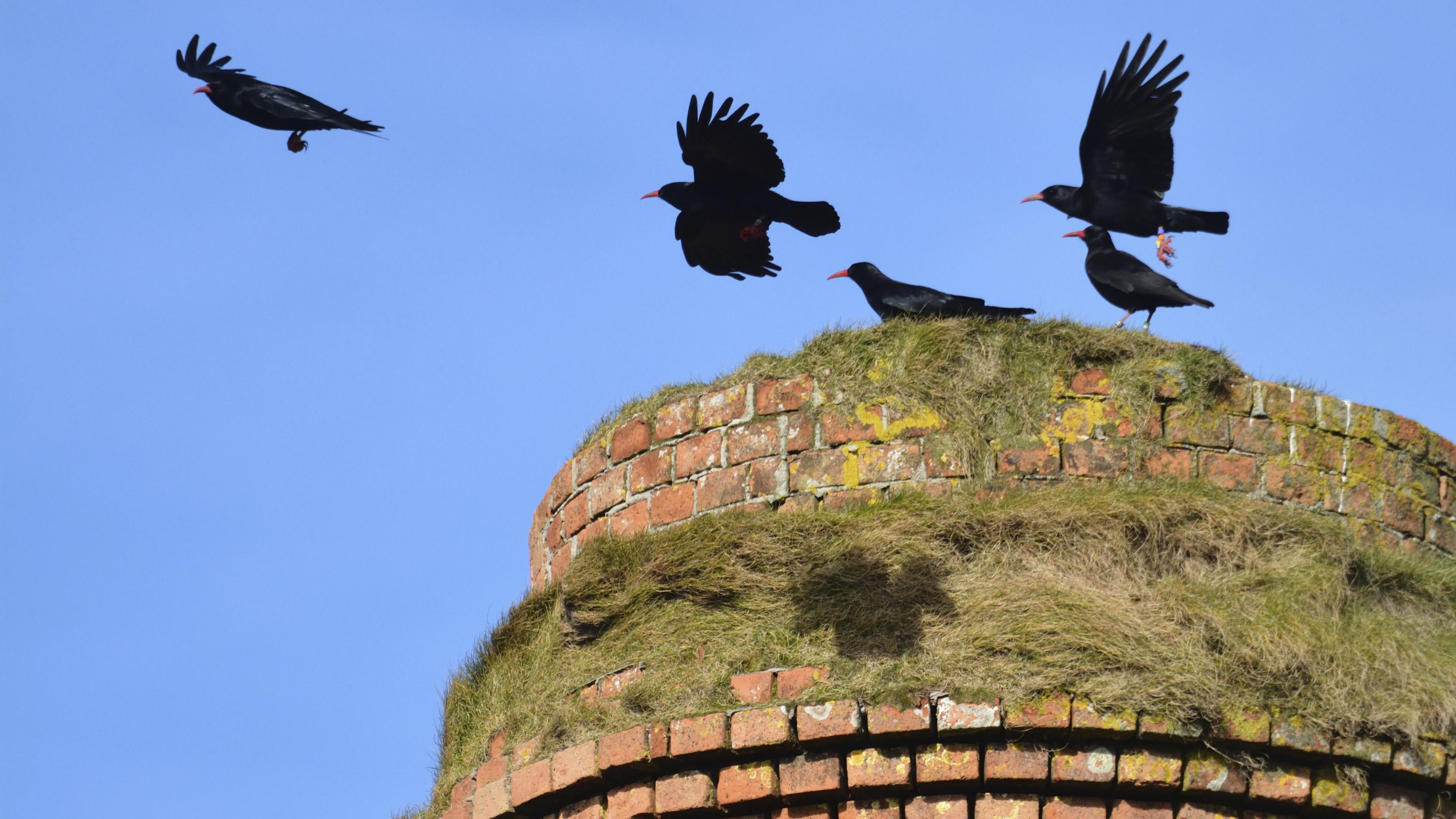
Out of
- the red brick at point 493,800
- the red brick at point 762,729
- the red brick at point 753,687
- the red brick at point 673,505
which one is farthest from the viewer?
the red brick at point 673,505

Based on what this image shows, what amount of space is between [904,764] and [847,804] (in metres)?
0.21

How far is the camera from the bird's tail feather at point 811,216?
24.8ft

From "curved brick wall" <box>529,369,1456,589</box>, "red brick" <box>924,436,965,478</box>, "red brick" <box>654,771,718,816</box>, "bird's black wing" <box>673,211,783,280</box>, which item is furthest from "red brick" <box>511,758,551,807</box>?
"bird's black wing" <box>673,211,783,280</box>

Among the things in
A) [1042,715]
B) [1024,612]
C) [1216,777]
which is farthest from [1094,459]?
[1216,777]

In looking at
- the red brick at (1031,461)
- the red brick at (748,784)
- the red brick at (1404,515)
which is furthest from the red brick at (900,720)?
the red brick at (1404,515)

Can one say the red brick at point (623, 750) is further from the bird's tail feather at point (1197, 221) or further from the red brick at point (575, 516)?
the bird's tail feather at point (1197, 221)

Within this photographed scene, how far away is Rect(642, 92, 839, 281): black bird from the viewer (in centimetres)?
741

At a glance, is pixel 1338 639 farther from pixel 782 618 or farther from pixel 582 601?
pixel 582 601

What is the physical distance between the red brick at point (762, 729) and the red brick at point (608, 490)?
125cm

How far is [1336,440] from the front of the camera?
543cm

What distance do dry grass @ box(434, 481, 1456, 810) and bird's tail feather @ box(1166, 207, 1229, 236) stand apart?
1.94m

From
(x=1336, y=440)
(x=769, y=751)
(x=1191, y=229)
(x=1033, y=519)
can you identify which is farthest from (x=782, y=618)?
(x=1191, y=229)

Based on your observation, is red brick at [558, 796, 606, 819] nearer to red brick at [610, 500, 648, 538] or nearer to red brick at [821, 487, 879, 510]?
red brick at [610, 500, 648, 538]

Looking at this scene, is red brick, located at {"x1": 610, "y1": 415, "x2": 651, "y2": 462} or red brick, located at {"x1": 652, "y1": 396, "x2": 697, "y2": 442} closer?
red brick, located at {"x1": 652, "y1": 396, "x2": 697, "y2": 442}
